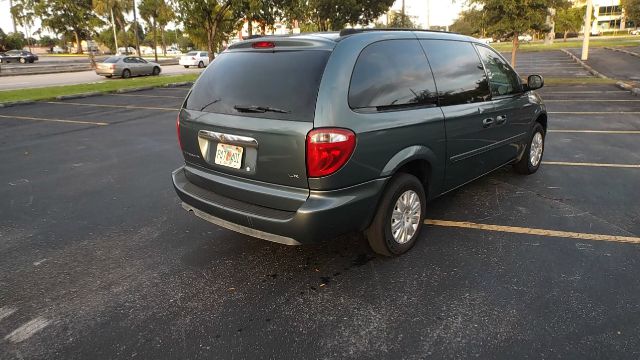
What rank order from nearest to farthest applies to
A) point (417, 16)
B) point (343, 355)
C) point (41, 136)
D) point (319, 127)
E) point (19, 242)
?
point (343, 355), point (319, 127), point (19, 242), point (41, 136), point (417, 16)

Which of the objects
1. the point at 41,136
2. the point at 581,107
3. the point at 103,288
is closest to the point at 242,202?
the point at 103,288

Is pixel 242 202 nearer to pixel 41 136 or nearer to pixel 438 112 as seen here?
pixel 438 112

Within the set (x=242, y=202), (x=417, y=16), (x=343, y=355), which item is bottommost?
(x=343, y=355)

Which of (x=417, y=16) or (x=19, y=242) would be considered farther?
(x=417, y=16)

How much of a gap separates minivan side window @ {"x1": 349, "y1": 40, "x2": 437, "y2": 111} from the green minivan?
0.01 m

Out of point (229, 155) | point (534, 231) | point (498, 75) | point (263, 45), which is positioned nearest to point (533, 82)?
point (498, 75)

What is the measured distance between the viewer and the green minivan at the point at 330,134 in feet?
9.75

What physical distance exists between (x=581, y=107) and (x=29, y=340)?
42.3ft

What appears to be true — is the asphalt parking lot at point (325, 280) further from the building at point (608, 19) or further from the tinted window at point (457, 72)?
the building at point (608, 19)

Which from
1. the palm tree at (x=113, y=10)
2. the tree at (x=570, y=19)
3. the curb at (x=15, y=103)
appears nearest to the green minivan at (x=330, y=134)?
the curb at (x=15, y=103)

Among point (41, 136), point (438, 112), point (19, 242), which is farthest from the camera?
point (41, 136)

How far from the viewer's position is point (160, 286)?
3.30m

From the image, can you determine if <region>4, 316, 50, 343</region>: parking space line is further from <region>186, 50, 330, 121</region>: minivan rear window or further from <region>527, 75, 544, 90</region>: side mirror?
<region>527, 75, 544, 90</region>: side mirror

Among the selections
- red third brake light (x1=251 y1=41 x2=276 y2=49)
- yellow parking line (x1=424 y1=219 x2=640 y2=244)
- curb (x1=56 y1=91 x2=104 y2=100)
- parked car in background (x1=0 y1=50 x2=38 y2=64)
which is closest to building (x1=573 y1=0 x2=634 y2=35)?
parked car in background (x1=0 y1=50 x2=38 y2=64)
